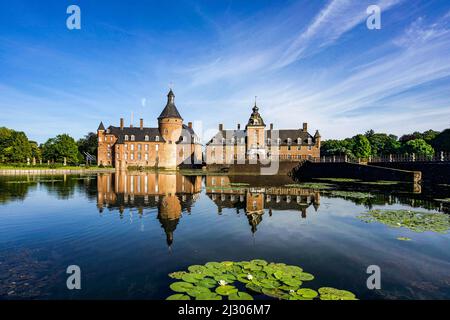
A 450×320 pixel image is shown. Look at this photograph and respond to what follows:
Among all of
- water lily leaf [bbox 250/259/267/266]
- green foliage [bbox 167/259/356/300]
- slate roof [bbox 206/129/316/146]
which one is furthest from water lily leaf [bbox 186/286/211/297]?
slate roof [bbox 206/129/316/146]

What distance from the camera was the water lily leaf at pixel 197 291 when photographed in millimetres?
5725

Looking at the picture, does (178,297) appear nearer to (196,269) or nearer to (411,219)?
(196,269)

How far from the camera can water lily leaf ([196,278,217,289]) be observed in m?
6.13

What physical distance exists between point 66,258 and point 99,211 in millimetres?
7323

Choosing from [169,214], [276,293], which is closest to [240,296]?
[276,293]

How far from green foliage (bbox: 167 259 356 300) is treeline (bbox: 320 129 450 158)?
62902 millimetres

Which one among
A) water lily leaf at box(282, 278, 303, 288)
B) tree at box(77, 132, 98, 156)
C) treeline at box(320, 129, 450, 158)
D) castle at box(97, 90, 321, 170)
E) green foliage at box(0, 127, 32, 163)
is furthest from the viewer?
tree at box(77, 132, 98, 156)

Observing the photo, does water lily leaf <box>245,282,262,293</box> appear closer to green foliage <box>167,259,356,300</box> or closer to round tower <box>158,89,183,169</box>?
green foliage <box>167,259,356,300</box>

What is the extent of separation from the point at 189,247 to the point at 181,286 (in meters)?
3.06

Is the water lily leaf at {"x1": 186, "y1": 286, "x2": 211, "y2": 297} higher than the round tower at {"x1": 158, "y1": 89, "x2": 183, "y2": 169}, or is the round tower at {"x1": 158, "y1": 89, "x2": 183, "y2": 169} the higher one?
the round tower at {"x1": 158, "y1": 89, "x2": 183, "y2": 169}

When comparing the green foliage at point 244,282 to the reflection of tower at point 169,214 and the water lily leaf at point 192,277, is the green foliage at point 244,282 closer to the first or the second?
the water lily leaf at point 192,277

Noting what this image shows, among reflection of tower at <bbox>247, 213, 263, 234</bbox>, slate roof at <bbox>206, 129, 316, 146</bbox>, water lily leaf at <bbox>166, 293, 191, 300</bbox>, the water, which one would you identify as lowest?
reflection of tower at <bbox>247, 213, 263, 234</bbox>

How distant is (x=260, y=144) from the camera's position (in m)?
66.8

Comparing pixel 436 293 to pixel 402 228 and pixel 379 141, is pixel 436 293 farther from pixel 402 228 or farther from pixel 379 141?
pixel 379 141
